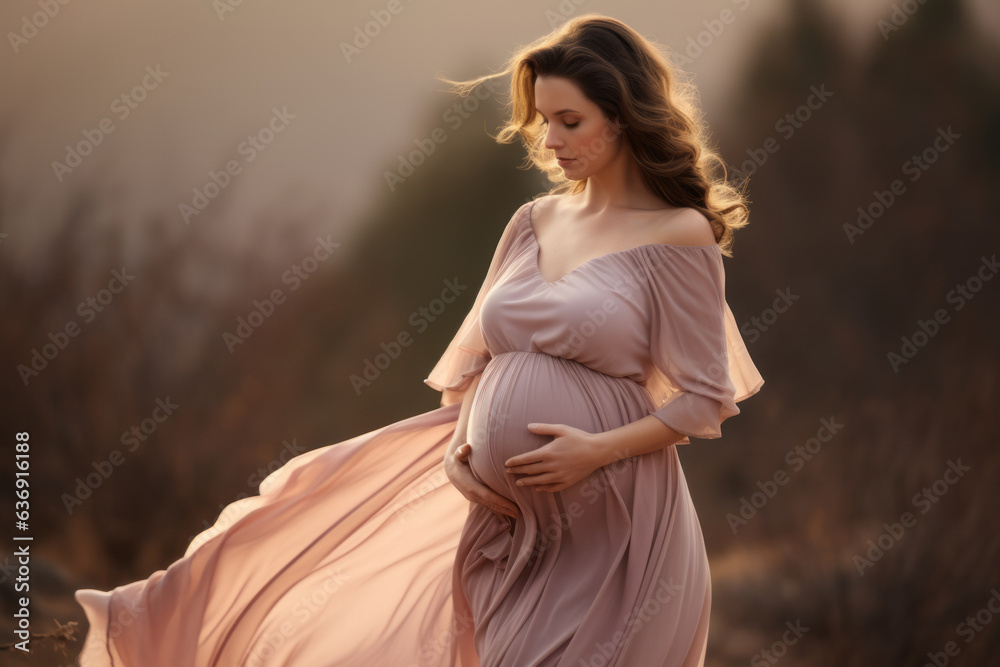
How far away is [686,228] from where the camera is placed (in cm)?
199

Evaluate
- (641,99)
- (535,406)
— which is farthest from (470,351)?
(641,99)

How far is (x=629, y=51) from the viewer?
206cm

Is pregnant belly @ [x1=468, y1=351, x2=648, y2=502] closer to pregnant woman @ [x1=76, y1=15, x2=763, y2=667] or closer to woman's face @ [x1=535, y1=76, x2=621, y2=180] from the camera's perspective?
pregnant woman @ [x1=76, y1=15, x2=763, y2=667]

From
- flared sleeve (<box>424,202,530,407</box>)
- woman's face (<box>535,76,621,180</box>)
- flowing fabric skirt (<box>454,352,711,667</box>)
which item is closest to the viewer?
flowing fabric skirt (<box>454,352,711,667</box>)

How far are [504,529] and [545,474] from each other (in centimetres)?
23

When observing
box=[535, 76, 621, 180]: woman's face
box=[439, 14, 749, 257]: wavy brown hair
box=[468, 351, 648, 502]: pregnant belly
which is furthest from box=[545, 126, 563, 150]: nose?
box=[468, 351, 648, 502]: pregnant belly

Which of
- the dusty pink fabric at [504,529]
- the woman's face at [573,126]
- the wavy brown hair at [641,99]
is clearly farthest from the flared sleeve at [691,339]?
the woman's face at [573,126]

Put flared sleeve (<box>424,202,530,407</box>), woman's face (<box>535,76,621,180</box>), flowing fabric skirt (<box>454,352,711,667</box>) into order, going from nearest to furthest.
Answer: flowing fabric skirt (<box>454,352,711,667</box>)
woman's face (<box>535,76,621,180</box>)
flared sleeve (<box>424,202,530,407</box>)

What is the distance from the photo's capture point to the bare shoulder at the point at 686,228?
6.53 ft

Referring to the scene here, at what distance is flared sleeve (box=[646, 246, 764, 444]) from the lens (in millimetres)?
1933

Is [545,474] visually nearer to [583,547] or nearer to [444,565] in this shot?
[583,547]

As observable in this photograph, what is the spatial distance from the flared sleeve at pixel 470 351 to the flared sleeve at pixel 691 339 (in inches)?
16.3

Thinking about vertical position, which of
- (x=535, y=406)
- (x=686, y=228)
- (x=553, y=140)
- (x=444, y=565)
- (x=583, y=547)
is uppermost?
(x=553, y=140)

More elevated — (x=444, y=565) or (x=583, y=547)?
(x=583, y=547)
